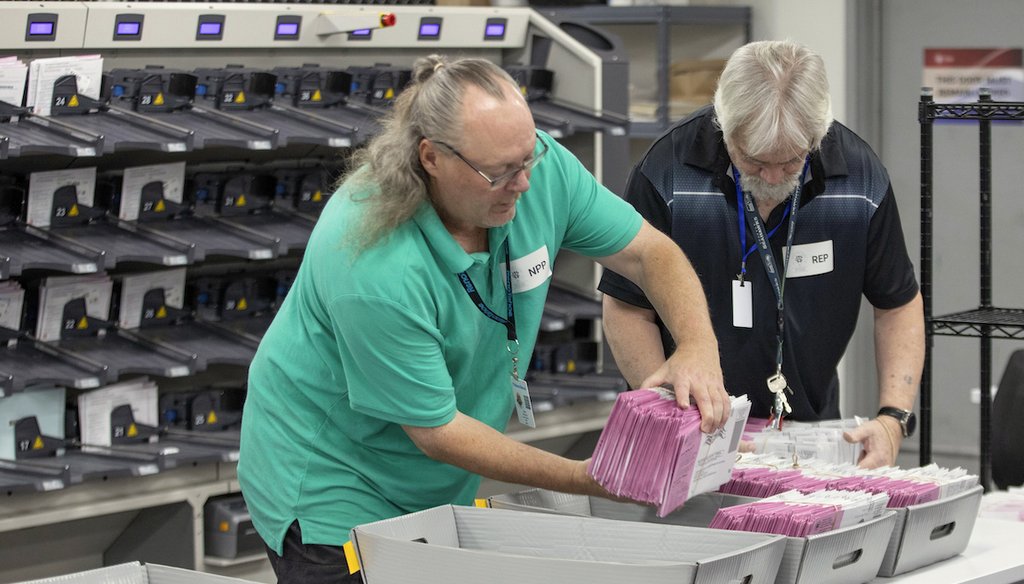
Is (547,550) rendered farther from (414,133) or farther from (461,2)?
(461,2)

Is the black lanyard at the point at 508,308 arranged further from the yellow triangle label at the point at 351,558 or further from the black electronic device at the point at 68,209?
the black electronic device at the point at 68,209

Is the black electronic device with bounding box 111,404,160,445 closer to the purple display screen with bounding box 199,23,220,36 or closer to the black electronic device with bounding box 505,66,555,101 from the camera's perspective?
the purple display screen with bounding box 199,23,220,36

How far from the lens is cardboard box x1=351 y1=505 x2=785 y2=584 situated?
177 cm

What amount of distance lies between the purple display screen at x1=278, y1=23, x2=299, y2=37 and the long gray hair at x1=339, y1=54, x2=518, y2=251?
3058 millimetres

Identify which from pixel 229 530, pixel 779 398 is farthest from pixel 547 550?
pixel 229 530

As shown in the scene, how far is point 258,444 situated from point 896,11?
188 inches

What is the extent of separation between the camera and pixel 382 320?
6.32 ft

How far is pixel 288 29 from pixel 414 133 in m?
3.18

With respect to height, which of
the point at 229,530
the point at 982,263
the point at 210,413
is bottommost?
the point at 229,530

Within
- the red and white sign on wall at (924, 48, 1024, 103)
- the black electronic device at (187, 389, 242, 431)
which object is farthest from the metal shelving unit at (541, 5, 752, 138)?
the black electronic device at (187, 389, 242, 431)

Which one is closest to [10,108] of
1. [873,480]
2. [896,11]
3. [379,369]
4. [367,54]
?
[367,54]

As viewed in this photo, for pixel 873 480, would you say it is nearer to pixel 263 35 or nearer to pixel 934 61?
pixel 263 35

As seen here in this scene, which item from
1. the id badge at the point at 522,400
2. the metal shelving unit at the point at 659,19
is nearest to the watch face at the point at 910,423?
the id badge at the point at 522,400

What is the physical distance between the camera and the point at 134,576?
78.0 inches
